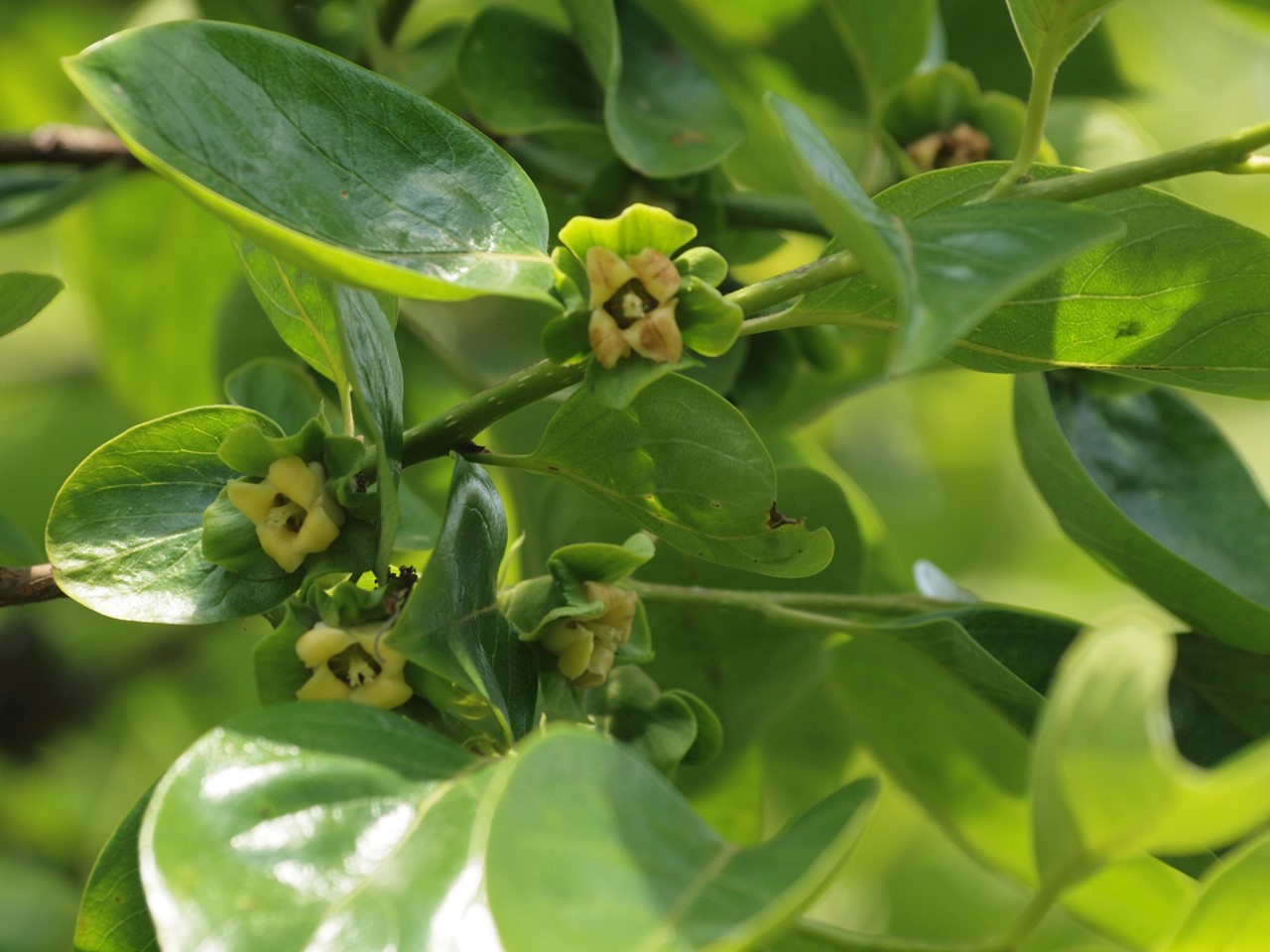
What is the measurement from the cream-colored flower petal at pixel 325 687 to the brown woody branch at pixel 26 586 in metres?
0.17

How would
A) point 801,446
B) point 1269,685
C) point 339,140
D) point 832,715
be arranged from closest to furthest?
point 339,140 < point 1269,685 < point 801,446 < point 832,715

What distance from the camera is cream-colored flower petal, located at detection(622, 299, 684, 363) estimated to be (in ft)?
2.23

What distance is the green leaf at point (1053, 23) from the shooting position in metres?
0.73

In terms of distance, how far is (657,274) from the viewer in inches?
27.0

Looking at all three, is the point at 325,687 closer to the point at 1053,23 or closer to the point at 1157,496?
the point at 1053,23

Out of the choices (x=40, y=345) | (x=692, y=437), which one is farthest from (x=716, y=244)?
(x=40, y=345)

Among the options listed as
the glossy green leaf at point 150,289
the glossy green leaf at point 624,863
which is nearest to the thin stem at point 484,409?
the glossy green leaf at point 624,863

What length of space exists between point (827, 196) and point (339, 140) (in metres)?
0.27

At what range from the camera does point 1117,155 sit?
4.08 ft

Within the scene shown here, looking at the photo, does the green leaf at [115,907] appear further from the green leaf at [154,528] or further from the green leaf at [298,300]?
the green leaf at [298,300]

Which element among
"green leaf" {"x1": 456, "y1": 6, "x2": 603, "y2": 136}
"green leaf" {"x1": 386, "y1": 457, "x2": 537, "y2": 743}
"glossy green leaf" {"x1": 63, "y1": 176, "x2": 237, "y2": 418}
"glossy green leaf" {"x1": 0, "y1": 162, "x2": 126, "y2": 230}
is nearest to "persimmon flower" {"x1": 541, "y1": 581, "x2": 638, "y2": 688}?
"green leaf" {"x1": 386, "y1": 457, "x2": 537, "y2": 743}

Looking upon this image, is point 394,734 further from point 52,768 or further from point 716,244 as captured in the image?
point 52,768

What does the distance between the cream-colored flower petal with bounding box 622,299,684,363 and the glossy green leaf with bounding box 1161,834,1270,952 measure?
14.6 inches

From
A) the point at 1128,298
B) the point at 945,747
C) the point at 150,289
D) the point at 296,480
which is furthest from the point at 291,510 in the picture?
the point at 150,289
